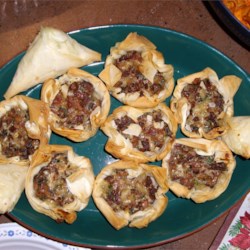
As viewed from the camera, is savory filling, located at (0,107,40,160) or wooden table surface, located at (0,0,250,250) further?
wooden table surface, located at (0,0,250,250)

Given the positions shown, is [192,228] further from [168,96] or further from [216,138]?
[168,96]

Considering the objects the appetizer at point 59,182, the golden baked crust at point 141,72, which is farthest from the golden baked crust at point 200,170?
the appetizer at point 59,182

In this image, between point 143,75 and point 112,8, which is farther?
point 112,8

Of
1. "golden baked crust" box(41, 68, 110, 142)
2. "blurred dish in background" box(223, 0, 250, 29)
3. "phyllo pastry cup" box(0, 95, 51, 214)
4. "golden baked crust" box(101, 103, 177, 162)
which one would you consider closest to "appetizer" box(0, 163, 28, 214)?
"phyllo pastry cup" box(0, 95, 51, 214)

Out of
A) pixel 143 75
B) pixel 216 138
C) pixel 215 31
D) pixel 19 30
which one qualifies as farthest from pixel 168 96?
pixel 19 30

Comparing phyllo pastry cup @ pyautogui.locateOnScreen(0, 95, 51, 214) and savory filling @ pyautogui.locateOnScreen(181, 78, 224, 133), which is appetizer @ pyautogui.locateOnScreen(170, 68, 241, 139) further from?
phyllo pastry cup @ pyautogui.locateOnScreen(0, 95, 51, 214)

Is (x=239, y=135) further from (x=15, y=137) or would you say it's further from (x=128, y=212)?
(x=15, y=137)
